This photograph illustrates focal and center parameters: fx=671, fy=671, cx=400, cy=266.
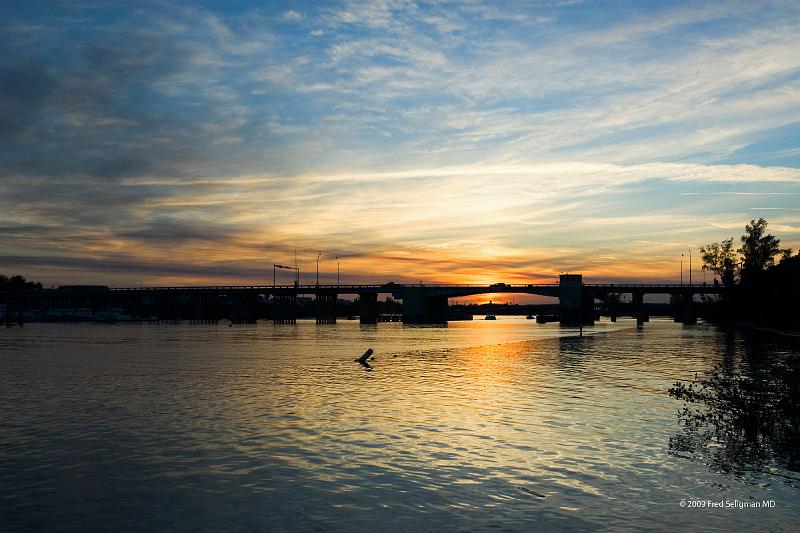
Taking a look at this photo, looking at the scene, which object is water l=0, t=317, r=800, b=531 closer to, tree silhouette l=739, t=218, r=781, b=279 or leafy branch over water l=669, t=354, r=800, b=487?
leafy branch over water l=669, t=354, r=800, b=487

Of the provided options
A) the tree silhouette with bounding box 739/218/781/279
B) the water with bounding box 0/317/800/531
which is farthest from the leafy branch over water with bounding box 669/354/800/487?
the tree silhouette with bounding box 739/218/781/279

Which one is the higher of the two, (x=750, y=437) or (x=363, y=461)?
(x=750, y=437)

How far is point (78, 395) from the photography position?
3897cm

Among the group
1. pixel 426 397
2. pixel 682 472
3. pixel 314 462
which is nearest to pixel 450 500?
pixel 314 462

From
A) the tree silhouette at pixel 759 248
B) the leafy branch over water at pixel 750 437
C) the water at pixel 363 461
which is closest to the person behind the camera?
the water at pixel 363 461

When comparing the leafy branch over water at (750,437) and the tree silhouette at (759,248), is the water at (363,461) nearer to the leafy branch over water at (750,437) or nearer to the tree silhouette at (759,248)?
the leafy branch over water at (750,437)

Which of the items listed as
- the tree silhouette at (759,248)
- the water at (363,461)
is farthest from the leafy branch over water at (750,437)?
the tree silhouette at (759,248)

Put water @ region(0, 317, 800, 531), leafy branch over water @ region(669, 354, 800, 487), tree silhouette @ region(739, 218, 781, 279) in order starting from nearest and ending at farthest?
water @ region(0, 317, 800, 531)
leafy branch over water @ region(669, 354, 800, 487)
tree silhouette @ region(739, 218, 781, 279)

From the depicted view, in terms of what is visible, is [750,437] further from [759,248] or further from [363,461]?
[759,248]

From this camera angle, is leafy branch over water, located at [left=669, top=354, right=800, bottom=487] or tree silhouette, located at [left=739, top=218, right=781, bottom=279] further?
tree silhouette, located at [left=739, top=218, right=781, bottom=279]

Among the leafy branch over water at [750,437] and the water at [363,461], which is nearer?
the water at [363,461]

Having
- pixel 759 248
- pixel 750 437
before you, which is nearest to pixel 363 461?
pixel 750 437

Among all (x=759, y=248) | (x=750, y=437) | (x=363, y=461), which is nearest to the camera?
(x=363, y=461)

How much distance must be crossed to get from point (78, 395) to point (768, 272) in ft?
432
